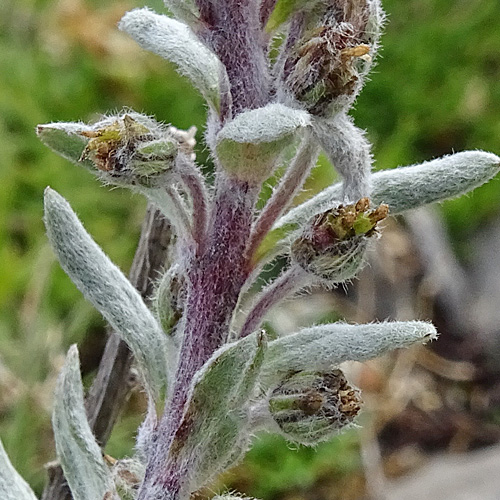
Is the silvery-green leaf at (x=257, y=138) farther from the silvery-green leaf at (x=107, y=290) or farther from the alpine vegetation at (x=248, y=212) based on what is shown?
the silvery-green leaf at (x=107, y=290)

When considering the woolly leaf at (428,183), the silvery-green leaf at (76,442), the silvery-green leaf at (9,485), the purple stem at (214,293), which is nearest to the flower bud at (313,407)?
the purple stem at (214,293)

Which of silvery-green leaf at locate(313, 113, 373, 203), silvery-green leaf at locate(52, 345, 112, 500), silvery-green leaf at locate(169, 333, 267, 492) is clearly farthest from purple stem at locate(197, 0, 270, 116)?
silvery-green leaf at locate(52, 345, 112, 500)

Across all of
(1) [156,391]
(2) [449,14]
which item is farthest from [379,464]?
(2) [449,14]

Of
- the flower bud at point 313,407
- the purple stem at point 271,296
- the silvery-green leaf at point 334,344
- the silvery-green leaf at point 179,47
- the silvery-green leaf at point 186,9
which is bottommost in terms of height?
the flower bud at point 313,407

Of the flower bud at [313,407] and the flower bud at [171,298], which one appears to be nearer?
the flower bud at [313,407]

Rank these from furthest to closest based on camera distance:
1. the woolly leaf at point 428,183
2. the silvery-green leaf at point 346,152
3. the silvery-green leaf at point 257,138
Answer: the woolly leaf at point 428,183 < the silvery-green leaf at point 346,152 < the silvery-green leaf at point 257,138

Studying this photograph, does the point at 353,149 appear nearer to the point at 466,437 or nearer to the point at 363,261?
the point at 363,261
